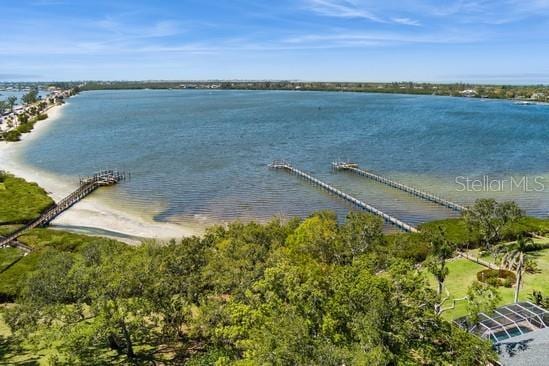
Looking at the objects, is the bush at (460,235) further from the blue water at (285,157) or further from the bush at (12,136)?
the bush at (12,136)

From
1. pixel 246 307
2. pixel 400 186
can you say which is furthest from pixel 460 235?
pixel 246 307

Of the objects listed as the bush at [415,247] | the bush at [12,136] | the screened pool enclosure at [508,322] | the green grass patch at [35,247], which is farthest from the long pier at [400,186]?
the bush at [12,136]

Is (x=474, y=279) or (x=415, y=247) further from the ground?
(x=415, y=247)

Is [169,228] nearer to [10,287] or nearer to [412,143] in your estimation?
[10,287]

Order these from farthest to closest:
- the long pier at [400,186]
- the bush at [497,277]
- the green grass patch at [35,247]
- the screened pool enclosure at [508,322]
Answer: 1. the long pier at [400,186]
2. the green grass patch at [35,247]
3. the bush at [497,277]
4. the screened pool enclosure at [508,322]

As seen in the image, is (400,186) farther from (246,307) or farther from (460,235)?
(246,307)

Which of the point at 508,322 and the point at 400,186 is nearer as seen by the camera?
the point at 508,322

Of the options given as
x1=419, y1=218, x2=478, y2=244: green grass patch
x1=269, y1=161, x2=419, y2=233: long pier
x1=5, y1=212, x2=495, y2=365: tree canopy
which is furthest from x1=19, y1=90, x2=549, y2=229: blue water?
x1=5, y1=212, x2=495, y2=365: tree canopy
